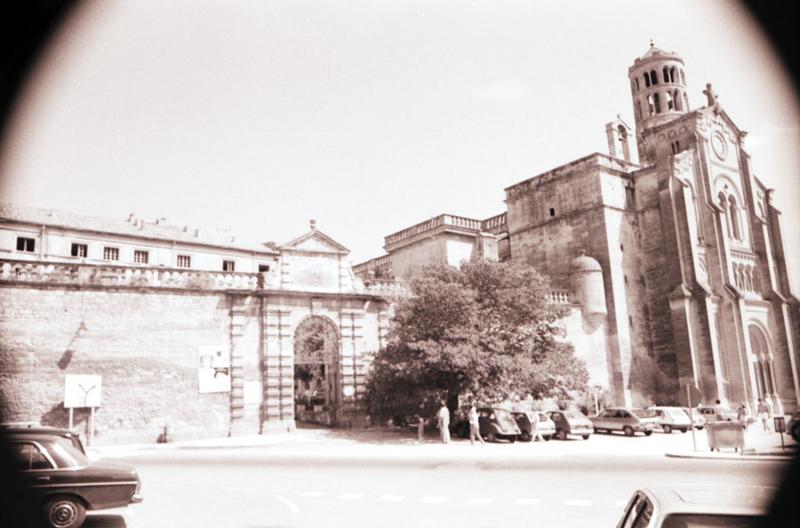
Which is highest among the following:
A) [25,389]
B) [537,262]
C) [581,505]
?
[537,262]

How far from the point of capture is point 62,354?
77.2 ft

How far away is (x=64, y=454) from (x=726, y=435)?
59.0 feet

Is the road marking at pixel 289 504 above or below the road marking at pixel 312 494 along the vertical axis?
above

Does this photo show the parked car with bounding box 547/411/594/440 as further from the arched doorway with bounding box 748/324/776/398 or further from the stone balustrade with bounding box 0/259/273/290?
the arched doorway with bounding box 748/324/776/398

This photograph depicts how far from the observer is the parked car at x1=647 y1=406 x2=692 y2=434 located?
27.8 m

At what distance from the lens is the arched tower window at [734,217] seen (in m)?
42.8

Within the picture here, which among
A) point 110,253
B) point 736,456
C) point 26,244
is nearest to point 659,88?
point 736,456

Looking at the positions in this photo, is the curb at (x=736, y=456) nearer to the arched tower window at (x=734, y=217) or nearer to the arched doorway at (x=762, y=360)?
the arched doorway at (x=762, y=360)

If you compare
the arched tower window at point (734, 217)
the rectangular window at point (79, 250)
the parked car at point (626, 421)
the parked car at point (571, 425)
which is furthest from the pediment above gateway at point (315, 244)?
the arched tower window at point (734, 217)

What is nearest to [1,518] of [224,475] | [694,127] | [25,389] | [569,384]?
[224,475]

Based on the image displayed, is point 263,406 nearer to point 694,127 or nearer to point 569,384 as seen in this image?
point 569,384

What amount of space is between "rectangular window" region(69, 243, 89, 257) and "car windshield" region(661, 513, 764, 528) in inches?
1634

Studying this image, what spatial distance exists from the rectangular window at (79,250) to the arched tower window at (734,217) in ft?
149

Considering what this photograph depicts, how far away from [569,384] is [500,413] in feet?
15.7
